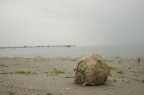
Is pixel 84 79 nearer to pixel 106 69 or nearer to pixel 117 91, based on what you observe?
pixel 106 69

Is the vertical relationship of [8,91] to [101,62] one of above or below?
below

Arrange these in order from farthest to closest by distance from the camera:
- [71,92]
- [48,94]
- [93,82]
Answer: [93,82] < [71,92] < [48,94]

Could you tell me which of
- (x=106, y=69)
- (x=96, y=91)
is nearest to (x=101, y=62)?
(x=106, y=69)

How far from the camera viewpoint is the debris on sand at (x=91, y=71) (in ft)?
38.8

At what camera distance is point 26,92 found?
938 cm

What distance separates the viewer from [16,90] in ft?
31.7

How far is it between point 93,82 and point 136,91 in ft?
7.95

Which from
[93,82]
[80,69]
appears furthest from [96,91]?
[80,69]

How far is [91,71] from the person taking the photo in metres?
11.9

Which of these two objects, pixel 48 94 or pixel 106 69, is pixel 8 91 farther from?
pixel 106 69

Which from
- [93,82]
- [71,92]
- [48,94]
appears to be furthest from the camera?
[93,82]

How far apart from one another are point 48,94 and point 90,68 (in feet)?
11.5

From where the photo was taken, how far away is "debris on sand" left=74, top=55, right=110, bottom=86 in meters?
11.8

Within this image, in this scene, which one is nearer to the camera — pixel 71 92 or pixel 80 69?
pixel 71 92
